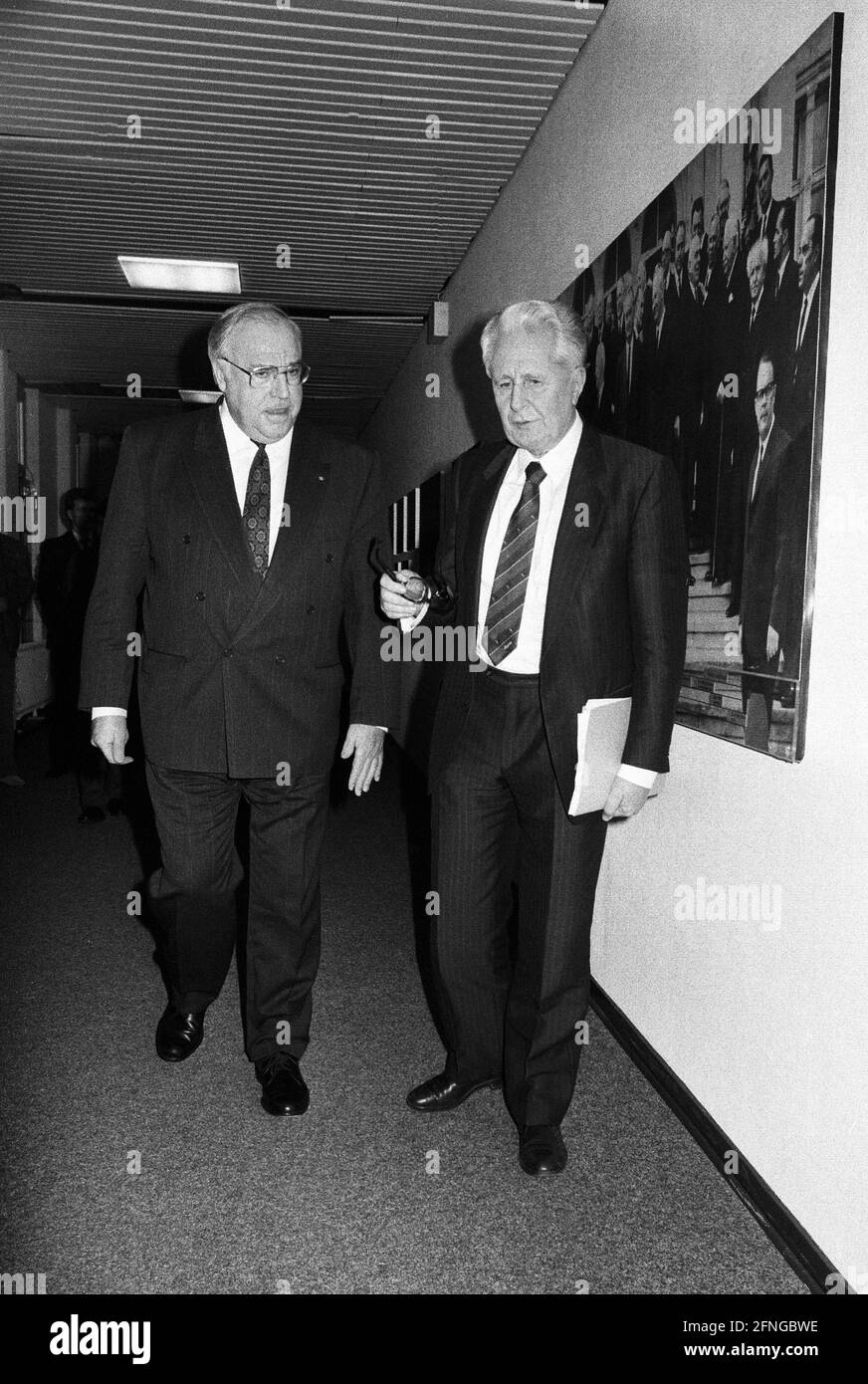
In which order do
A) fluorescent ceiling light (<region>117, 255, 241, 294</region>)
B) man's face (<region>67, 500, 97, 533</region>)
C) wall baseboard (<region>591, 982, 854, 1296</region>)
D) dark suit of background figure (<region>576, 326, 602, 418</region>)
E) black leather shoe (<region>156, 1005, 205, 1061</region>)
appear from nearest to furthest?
wall baseboard (<region>591, 982, 854, 1296</region>) → black leather shoe (<region>156, 1005, 205, 1061</region>) → dark suit of background figure (<region>576, 326, 602, 418</region>) → man's face (<region>67, 500, 97, 533</region>) → fluorescent ceiling light (<region>117, 255, 241, 294</region>)

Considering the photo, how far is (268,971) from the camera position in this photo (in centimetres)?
239

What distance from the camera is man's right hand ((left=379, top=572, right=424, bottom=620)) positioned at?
2.04m

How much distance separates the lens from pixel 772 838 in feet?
6.38

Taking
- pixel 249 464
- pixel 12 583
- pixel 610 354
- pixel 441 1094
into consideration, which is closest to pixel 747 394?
pixel 610 354

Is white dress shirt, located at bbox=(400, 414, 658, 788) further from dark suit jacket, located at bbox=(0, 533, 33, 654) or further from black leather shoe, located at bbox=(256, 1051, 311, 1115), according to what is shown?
dark suit jacket, located at bbox=(0, 533, 33, 654)

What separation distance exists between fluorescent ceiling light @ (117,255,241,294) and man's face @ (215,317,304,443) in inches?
181

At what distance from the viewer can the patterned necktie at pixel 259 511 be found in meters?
2.26

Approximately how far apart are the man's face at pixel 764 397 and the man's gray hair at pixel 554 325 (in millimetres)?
335

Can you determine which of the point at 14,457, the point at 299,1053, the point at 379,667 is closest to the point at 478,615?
the point at 379,667

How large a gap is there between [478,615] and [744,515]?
0.55 metres

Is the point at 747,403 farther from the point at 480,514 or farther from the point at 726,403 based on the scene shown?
the point at 480,514

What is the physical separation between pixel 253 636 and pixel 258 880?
1.86 feet

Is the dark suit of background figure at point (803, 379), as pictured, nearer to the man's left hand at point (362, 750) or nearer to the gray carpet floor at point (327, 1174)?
the man's left hand at point (362, 750)

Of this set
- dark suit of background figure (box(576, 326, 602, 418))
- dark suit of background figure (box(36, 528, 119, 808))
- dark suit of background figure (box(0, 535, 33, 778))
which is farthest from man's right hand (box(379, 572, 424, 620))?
dark suit of background figure (box(0, 535, 33, 778))
